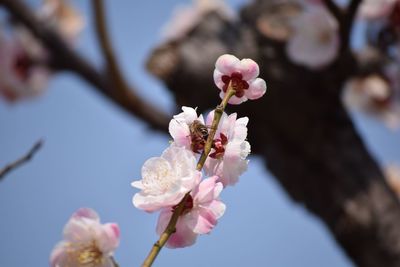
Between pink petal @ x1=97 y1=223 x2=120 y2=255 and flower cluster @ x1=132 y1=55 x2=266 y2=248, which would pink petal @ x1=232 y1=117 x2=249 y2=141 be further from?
pink petal @ x1=97 y1=223 x2=120 y2=255

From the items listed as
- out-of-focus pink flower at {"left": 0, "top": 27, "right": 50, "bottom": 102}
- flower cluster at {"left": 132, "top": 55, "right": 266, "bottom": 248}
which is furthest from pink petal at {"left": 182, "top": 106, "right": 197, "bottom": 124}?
out-of-focus pink flower at {"left": 0, "top": 27, "right": 50, "bottom": 102}

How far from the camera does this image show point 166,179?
1.32 feet

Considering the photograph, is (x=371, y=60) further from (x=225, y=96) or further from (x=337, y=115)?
(x=225, y=96)

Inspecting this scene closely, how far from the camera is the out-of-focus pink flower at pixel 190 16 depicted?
138 cm

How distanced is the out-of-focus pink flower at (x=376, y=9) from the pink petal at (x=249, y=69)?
670 mm

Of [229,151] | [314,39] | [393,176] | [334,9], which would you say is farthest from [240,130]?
[393,176]

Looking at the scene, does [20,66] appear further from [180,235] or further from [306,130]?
[180,235]

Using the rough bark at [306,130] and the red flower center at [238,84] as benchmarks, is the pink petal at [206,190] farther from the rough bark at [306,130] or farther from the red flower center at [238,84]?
the rough bark at [306,130]

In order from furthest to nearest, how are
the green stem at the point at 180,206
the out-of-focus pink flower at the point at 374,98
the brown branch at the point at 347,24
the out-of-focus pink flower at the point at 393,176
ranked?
the out-of-focus pink flower at the point at 393,176
the out-of-focus pink flower at the point at 374,98
the brown branch at the point at 347,24
the green stem at the point at 180,206

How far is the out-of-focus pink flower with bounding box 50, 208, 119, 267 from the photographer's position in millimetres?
416

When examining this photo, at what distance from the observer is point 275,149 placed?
1.26m

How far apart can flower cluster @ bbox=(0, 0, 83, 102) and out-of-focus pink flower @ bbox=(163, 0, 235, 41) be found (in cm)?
40

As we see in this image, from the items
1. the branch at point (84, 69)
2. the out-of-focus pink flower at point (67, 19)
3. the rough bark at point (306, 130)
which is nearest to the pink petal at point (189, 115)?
the rough bark at point (306, 130)

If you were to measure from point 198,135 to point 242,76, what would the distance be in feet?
0.22
